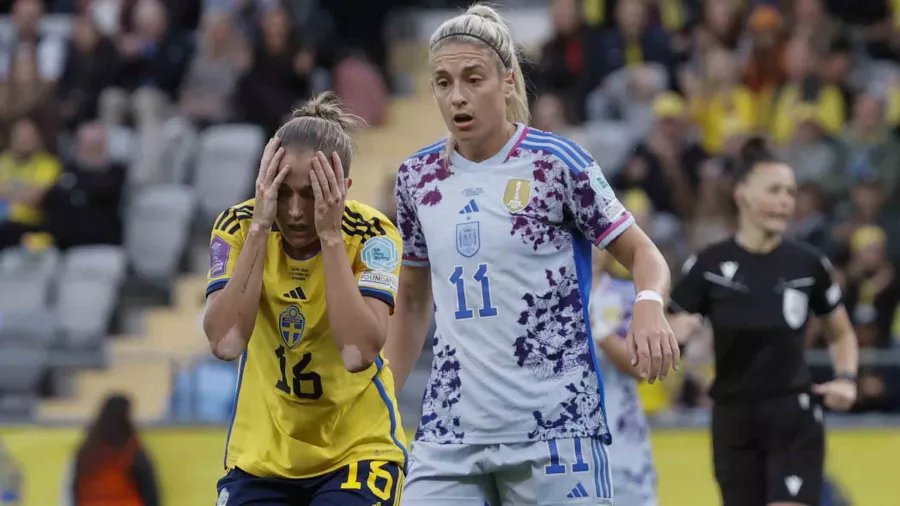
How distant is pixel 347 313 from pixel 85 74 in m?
11.6

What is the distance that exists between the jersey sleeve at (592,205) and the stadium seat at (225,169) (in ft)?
31.9

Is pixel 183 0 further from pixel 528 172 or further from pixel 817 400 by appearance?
pixel 528 172

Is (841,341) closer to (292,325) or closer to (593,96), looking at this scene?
(292,325)

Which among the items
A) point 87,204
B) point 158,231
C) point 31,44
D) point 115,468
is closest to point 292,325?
point 115,468

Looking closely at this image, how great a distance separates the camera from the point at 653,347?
16.4 feet

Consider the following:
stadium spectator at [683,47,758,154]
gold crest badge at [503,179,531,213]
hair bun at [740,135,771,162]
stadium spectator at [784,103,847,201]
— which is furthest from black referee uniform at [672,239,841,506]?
stadium spectator at [683,47,758,154]

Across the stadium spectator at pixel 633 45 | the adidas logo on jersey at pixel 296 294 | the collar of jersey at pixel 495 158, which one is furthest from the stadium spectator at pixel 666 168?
the adidas logo on jersey at pixel 296 294

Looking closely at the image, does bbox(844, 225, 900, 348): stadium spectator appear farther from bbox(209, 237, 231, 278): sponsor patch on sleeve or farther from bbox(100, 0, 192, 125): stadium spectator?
bbox(209, 237, 231, 278): sponsor patch on sleeve

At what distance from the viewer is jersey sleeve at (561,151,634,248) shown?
17.8 ft

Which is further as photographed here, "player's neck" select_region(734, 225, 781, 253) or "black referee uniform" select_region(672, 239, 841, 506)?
"player's neck" select_region(734, 225, 781, 253)

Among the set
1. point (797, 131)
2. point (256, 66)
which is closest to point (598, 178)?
point (797, 131)

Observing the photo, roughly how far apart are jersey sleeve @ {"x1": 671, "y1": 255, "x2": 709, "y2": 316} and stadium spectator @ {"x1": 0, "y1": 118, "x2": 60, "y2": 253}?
799 cm

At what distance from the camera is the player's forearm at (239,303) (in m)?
5.29

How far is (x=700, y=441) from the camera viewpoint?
1109 cm
